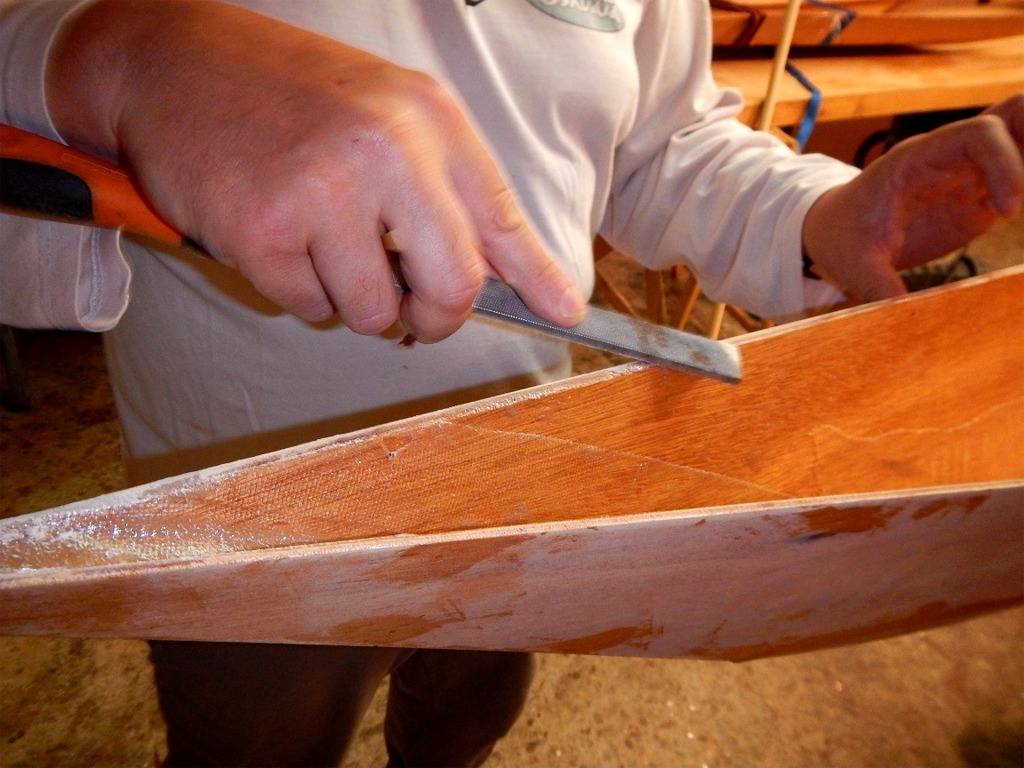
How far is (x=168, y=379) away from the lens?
0.75 metres

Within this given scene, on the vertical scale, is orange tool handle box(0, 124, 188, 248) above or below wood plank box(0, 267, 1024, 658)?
above

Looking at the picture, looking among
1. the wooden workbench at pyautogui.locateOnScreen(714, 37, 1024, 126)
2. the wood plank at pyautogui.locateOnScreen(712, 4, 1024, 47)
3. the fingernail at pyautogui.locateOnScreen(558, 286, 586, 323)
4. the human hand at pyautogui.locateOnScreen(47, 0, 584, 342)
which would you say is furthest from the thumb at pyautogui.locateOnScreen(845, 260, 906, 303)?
the wood plank at pyautogui.locateOnScreen(712, 4, 1024, 47)

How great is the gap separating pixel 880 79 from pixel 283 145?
2.11 m

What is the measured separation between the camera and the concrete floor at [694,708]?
57.6 inches

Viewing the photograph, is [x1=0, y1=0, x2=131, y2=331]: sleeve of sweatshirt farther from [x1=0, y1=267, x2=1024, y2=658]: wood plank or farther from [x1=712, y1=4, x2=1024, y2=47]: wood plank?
[x1=712, y1=4, x2=1024, y2=47]: wood plank

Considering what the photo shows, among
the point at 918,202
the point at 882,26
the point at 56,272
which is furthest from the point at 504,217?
the point at 882,26

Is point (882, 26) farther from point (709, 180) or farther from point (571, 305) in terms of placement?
point (571, 305)

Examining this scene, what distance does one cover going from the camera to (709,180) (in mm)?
1015

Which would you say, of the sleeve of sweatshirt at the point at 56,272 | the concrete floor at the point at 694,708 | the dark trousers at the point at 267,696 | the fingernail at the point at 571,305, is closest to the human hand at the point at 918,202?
the fingernail at the point at 571,305

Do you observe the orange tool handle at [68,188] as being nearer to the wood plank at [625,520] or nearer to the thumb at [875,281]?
the wood plank at [625,520]

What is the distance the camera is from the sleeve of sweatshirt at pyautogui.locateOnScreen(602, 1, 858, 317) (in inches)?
37.0

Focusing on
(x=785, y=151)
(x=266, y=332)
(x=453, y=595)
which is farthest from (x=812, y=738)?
(x=266, y=332)

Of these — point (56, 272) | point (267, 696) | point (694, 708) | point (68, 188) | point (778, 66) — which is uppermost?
point (68, 188)

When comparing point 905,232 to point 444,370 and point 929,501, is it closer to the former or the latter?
point 929,501
